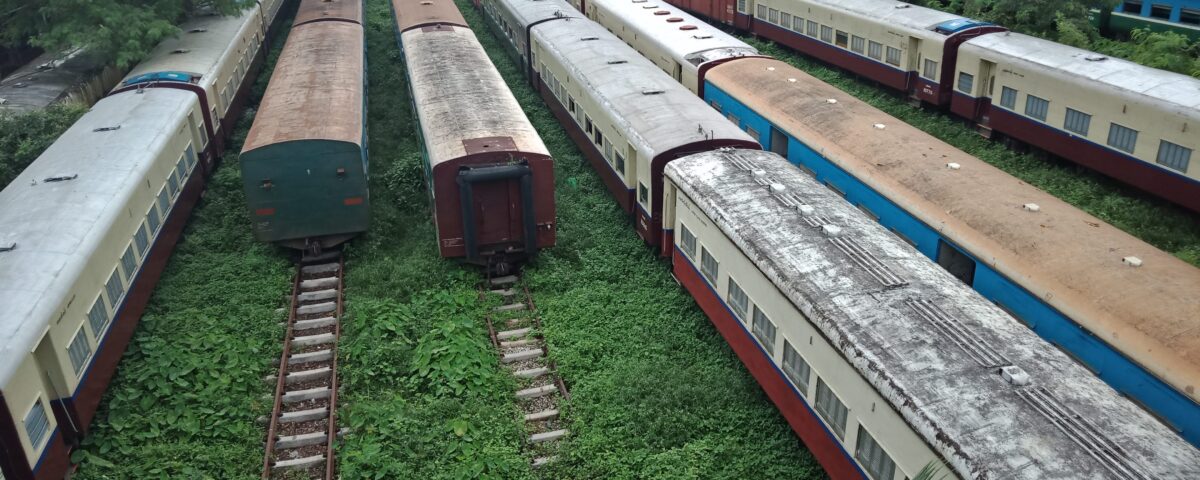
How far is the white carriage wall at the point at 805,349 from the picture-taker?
30.5 ft

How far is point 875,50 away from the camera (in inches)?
1139

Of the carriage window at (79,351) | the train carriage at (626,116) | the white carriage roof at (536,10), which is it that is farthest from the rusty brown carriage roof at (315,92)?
the white carriage roof at (536,10)

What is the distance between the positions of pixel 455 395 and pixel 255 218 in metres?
6.79

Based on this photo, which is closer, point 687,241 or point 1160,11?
point 687,241

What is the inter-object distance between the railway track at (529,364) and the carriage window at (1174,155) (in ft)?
48.3

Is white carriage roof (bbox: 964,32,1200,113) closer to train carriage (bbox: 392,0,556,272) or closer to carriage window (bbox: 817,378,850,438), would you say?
carriage window (bbox: 817,378,850,438)

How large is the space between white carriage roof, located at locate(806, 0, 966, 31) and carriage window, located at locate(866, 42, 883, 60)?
2.72 feet

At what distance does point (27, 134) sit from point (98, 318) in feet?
39.0

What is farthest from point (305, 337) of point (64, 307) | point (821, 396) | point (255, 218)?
point (821, 396)

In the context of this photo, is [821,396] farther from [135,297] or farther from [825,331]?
[135,297]

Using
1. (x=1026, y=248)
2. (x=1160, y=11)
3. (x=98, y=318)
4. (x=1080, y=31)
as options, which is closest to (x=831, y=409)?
(x=1026, y=248)

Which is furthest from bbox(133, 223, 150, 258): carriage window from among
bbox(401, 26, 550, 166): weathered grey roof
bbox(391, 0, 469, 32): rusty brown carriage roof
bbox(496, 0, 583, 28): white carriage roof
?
bbox(496, 0, 583, 28): white carriage roof

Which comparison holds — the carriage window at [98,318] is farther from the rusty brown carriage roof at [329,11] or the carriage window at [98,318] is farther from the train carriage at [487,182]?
the rusty brown carriage roof at [329,11]

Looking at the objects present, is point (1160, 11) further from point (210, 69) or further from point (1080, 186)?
point (210, 69)
